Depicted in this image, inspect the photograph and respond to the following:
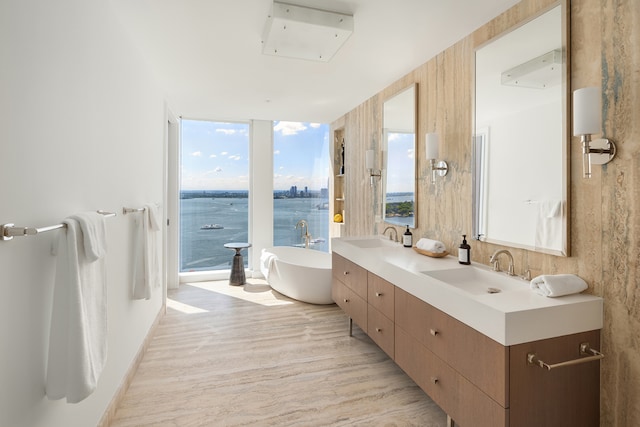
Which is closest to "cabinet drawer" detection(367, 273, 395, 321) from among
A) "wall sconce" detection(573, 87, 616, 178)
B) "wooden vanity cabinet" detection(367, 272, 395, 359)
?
"wooden vanity cabinet" detection(367, 272, 395, 359)

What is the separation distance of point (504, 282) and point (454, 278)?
0.29 m

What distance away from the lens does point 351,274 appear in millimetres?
3055

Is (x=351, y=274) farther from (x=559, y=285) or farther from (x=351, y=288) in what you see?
(x=559, y=285)

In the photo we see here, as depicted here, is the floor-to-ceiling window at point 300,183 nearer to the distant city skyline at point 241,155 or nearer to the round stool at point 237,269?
the distant city skyline at point 241,155

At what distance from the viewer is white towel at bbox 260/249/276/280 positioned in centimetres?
455

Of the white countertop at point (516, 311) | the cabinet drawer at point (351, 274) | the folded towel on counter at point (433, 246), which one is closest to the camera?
the white countertop at point (516, 311)

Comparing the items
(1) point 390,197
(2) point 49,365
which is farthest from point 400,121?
(2) point 49,365

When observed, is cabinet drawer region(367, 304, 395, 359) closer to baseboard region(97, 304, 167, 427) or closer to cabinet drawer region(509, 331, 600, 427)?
cabinet drawer region(509, 331, 600, 427)

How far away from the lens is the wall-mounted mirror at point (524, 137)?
5.71 ft

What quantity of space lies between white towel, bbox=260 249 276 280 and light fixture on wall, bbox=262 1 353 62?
271 centimetres

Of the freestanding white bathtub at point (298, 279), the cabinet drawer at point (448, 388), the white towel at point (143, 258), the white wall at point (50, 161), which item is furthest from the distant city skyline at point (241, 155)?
the cabinet drawer at point (448, 388)

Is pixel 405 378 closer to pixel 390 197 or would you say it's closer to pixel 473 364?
pixel 473 364

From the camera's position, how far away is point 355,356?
9.13 feet

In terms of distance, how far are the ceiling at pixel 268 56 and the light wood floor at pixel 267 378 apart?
95.8 inches
